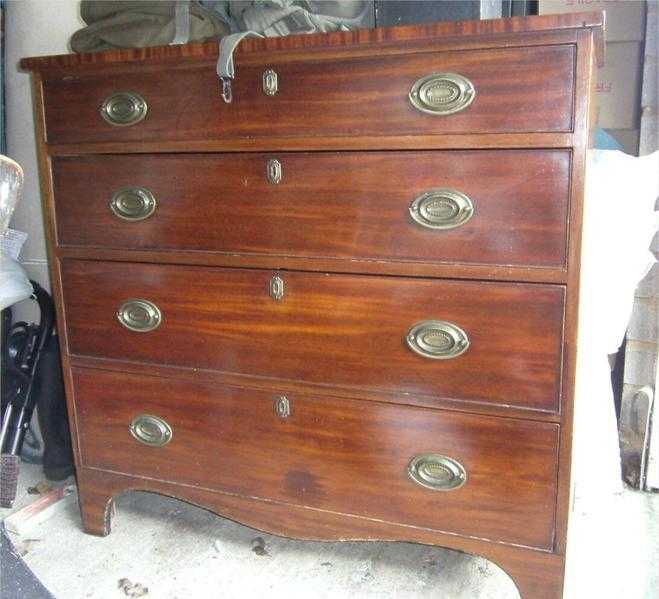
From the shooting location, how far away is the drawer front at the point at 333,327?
3.56 ft

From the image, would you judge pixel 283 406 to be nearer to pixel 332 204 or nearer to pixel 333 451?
pixel 333 451

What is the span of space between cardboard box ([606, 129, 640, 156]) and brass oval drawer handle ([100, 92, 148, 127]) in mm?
1150

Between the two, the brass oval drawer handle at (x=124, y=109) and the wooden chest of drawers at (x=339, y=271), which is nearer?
the wooden chest of drawers at (x=339, y=271)

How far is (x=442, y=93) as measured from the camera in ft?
3.43

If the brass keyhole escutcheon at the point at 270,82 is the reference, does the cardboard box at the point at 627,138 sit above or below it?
below

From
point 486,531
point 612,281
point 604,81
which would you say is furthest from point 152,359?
point 604,81

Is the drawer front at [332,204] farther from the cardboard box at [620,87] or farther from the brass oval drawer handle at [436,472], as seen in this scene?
the cardboard box at [620,87]

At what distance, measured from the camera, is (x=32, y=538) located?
1535 millimetres

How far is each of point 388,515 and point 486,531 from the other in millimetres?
177

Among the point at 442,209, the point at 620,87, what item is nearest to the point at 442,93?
the point at 442,209

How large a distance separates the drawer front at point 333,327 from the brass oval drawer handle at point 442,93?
0.28m

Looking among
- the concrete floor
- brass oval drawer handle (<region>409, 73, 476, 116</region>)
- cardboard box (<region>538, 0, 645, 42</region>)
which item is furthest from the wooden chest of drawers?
cardboard box (<region>538, 0, 645, 42</region>)

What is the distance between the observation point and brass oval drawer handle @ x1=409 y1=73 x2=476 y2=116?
3.37ft

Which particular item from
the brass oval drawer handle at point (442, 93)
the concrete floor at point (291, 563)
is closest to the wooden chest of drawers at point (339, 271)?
the brass oval drawer handle at point (442, 93)
